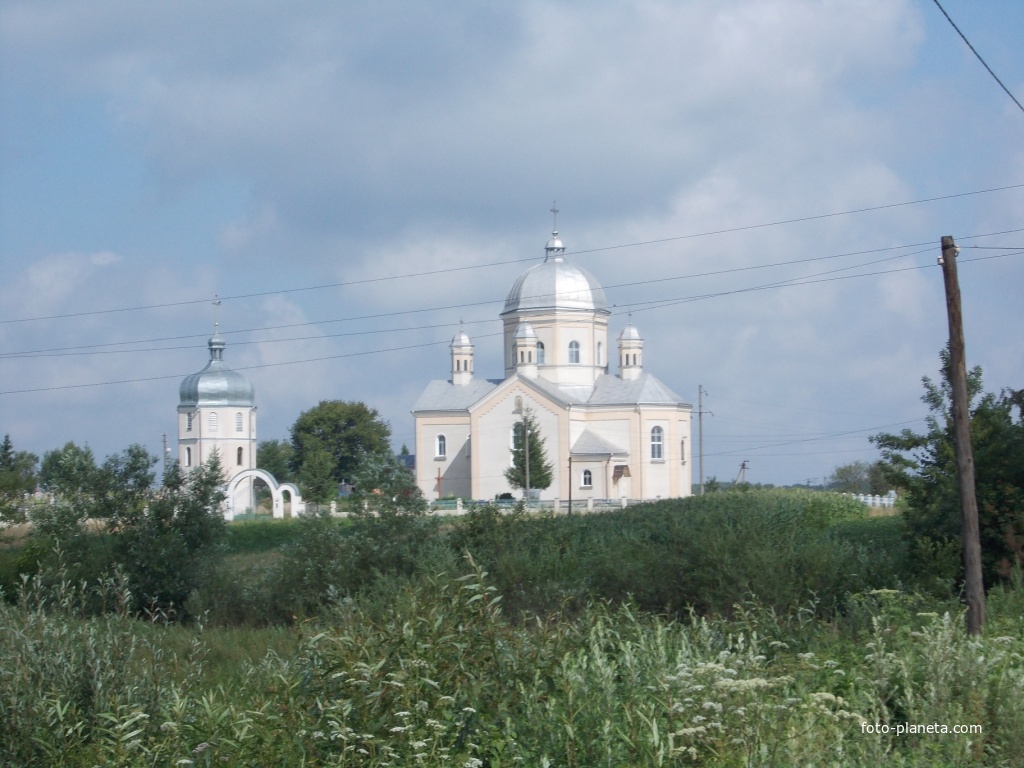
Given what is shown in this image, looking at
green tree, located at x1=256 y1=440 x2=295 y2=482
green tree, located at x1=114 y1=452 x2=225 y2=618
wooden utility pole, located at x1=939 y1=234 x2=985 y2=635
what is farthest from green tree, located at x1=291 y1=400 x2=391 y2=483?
wooden utility pole, located at x1=939 y1=234 x2=985 y2=635

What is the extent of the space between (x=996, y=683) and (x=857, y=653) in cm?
119

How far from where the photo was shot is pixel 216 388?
3009 inches

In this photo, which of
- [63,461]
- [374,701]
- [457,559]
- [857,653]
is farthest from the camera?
[63,461]

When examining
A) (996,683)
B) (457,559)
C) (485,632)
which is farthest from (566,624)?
(457,559)

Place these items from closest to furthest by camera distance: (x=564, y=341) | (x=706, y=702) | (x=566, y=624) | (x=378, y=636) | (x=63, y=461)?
(x=706, y=702), (x=378, y=636), (x=566, y=624), (x=63, y=461), (x=564, y=341)

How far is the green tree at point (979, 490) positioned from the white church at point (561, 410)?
42610 mm

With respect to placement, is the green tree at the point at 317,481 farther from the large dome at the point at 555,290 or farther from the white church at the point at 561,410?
the large dome at the point at 555,290

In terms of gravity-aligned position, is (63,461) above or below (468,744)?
above

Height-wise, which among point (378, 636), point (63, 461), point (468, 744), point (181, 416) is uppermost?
point (181, 416)

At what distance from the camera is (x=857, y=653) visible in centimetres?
794

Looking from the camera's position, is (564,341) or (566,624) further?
(564,341)

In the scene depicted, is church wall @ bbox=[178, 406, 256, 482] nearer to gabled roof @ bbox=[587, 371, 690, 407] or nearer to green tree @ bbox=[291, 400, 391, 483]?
green tree @ bbox=[291, 400, 391, 483]

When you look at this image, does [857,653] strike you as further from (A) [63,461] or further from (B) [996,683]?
(A) [63,461]

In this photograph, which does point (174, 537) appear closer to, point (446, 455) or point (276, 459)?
point (446, 455)
